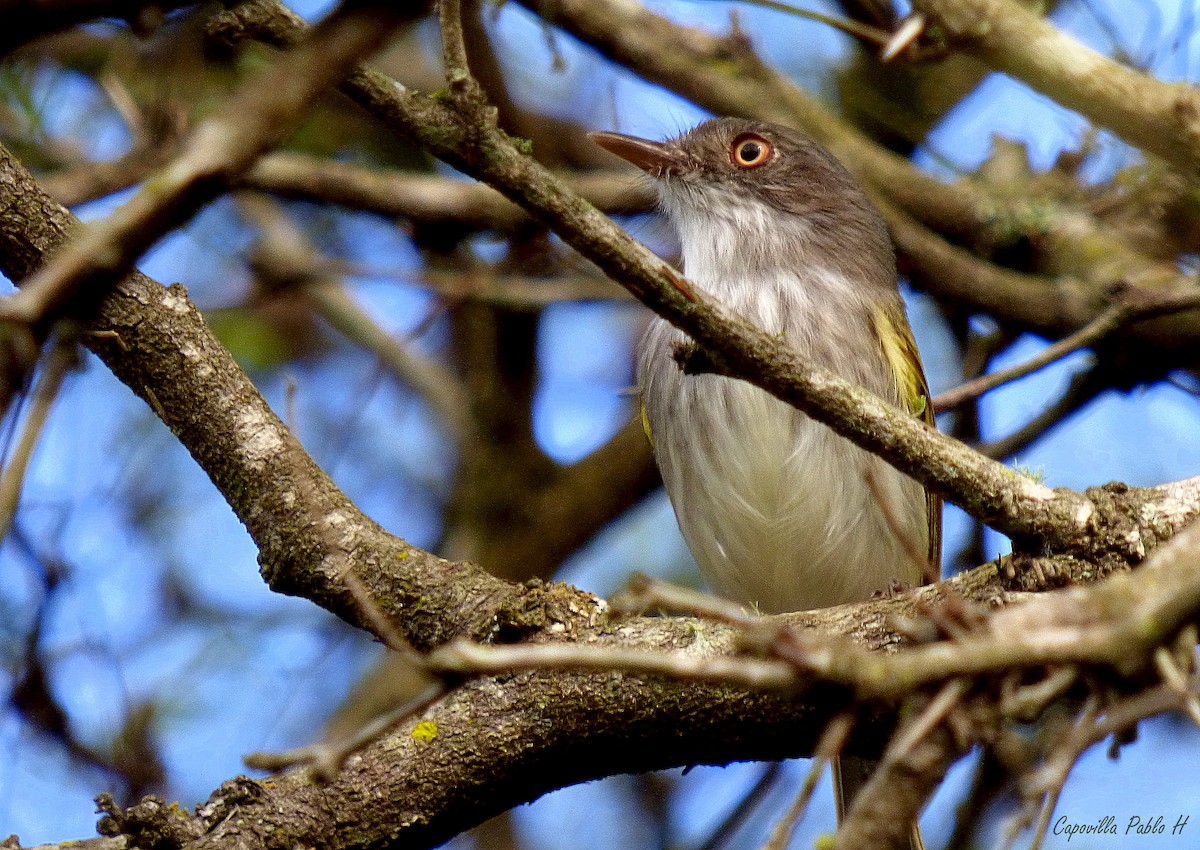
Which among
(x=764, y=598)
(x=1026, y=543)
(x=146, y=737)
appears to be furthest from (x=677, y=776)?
(x=1026, y=543)

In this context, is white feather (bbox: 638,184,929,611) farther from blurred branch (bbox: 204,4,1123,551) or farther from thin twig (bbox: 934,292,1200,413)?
blurred branch (bbox: 204,4,1123,551)

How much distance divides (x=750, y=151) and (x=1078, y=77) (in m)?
1.94

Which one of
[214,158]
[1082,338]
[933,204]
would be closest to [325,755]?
[214,158]

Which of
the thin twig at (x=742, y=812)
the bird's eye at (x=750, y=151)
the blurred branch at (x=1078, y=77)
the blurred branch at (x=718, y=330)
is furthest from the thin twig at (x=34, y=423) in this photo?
the bird's eye at (x=750, y=151)

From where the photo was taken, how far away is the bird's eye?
6086 mm

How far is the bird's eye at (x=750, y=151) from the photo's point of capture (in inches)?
240

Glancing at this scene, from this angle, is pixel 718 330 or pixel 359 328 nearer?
pixel 718 330

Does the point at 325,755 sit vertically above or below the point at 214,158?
below

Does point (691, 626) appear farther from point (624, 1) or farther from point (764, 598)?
point (624, 1)

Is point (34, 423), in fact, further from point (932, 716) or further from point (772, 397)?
point (772, 397)

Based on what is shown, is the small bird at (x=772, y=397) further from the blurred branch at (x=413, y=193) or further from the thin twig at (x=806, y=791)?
the thin twig at (x=806, y=791)

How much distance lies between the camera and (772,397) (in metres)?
4.82

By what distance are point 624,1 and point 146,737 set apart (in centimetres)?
398

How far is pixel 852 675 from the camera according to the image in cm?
195
